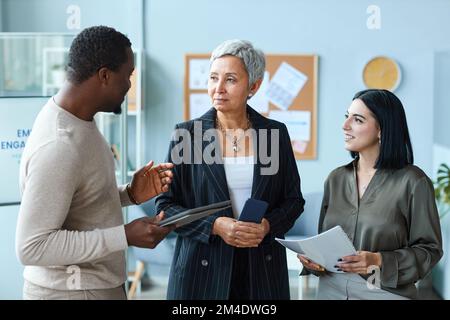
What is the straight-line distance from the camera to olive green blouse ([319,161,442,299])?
169cm

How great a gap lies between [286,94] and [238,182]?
2.99m

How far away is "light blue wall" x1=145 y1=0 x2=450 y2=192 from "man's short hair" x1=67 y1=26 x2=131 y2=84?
3.37 meters

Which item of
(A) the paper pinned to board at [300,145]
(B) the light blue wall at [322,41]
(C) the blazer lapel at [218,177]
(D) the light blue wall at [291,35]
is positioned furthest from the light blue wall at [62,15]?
(C) the blazer lapel at [218,177]

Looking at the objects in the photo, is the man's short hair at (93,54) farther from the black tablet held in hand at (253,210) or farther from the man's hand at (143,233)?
the black tablet held in hand at (253,210)

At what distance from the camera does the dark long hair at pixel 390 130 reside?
5.73 ft

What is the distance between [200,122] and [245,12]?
301 centimetres

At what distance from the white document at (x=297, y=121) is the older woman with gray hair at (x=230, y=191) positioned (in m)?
2.89

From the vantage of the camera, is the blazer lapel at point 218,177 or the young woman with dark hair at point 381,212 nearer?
the young woman with dark hair at point 381,212

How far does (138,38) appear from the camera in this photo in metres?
4.74

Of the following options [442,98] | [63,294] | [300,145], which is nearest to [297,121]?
[300,145]

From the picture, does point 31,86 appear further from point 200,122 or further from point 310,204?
point 200,122

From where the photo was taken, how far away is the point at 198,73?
4773 mm

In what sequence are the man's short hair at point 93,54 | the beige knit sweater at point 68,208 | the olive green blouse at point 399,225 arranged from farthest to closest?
1. the olive green blouse at point 399,225
2. the man's short hair at point 93,54
3. the beige knit sweater at point 68,208

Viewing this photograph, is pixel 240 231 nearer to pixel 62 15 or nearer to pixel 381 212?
pixel 381 212
